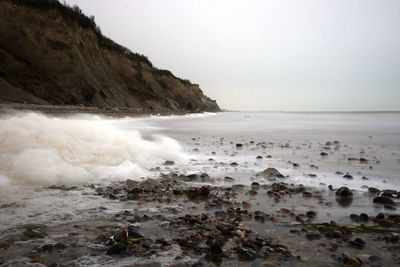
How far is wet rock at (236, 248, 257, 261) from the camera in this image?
2262mm

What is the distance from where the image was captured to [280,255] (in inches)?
91.0

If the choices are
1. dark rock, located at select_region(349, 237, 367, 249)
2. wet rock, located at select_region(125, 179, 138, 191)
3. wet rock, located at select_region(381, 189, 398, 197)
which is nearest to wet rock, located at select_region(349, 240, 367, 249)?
dark rock, located at select_region(349, 237, 367, 249)

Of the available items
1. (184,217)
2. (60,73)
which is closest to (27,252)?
(184,217)

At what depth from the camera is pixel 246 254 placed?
228 cm

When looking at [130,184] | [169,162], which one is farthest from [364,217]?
[169,162]

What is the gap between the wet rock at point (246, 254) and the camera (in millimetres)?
2262

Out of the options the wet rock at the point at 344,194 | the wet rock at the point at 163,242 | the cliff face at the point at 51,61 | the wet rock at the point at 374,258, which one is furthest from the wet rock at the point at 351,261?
the cliff face at the point at 51,61

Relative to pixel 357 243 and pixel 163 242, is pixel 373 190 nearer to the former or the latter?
pixel 357 243

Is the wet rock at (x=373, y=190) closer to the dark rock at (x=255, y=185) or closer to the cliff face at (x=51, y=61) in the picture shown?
the dark rock at (x=255, y=185)

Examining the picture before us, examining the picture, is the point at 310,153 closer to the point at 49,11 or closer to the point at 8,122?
the point at 8,122

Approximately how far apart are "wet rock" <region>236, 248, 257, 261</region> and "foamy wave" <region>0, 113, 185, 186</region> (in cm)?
298

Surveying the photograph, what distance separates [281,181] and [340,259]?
8.99ft

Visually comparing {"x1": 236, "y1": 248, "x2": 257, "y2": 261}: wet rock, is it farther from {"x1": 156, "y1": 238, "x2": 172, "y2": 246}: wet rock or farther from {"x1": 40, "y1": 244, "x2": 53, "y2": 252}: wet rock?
{"x1": 40, "y1": 244, "x2": 53, "y2": 252}: wet rock

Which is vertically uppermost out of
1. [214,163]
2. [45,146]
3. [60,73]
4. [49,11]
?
[49,11]
